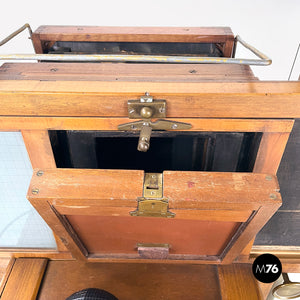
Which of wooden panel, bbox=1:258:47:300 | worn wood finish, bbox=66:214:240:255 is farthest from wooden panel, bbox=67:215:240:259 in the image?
wooden panel, bbox=1:258:47:300

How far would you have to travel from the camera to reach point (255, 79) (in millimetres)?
1070

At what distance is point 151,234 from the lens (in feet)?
4.09

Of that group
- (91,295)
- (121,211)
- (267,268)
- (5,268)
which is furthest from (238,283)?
(5,268)

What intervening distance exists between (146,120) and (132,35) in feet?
2.31

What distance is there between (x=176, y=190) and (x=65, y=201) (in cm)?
36

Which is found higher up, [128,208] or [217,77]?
[217,77]

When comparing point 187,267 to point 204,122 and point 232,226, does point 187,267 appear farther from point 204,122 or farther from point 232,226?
point 204,122

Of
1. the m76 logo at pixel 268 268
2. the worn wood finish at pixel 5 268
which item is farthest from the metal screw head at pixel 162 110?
the worn wood finish at pixel 5 268

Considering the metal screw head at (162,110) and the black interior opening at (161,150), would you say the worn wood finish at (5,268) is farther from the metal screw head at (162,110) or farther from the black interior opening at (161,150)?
the metal screw head at (162,110)

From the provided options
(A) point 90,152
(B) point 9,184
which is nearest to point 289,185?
(A) point 90,152

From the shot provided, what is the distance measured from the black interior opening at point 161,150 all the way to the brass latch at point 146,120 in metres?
0.11

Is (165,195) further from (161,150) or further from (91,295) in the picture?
(91,295)

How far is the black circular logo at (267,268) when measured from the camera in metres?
1.53

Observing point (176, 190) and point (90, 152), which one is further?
point (90, 152)
